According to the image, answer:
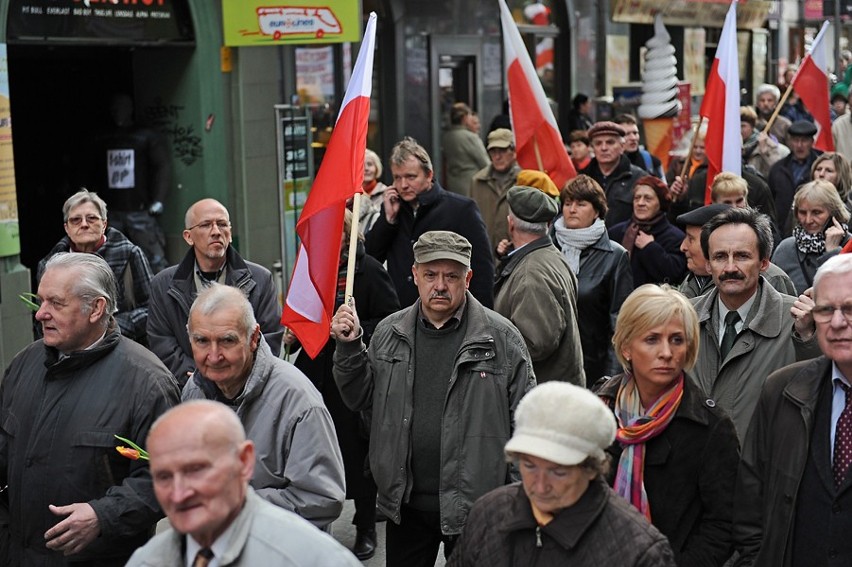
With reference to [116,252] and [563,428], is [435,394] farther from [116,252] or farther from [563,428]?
[116,252]

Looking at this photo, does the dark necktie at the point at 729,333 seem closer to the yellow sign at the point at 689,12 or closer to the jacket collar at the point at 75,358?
the jacket collar at the point at 75,358

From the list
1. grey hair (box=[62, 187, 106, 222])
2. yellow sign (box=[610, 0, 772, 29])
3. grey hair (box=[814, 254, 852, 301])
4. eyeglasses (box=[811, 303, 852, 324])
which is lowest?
eyeglasses (box=[811, 303, 852, 324])

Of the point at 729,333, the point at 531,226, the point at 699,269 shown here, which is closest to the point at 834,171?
the point at 699,269

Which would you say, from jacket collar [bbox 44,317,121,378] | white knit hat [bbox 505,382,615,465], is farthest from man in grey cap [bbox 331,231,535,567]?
white knit hat [bbox 505,382,615,465]

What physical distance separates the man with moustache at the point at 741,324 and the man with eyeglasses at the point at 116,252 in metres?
3.64

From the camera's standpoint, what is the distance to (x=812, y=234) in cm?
805

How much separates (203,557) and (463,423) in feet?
6.89

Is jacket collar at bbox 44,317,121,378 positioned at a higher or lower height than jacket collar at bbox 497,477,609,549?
higher

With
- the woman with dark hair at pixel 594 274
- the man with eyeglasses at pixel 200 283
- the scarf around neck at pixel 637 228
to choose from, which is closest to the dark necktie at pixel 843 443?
the woman with dark hair at pixel 594 274

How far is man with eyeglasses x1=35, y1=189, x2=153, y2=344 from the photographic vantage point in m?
7.84

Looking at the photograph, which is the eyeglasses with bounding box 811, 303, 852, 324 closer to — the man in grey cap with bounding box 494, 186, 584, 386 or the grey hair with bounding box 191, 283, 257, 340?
the grey hair with bounding box 191, 283, 257, 340

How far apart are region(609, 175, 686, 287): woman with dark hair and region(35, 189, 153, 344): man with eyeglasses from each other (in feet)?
10.2

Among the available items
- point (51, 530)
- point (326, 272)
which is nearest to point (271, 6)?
point (326, 272)

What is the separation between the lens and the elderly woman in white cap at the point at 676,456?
446 cm
